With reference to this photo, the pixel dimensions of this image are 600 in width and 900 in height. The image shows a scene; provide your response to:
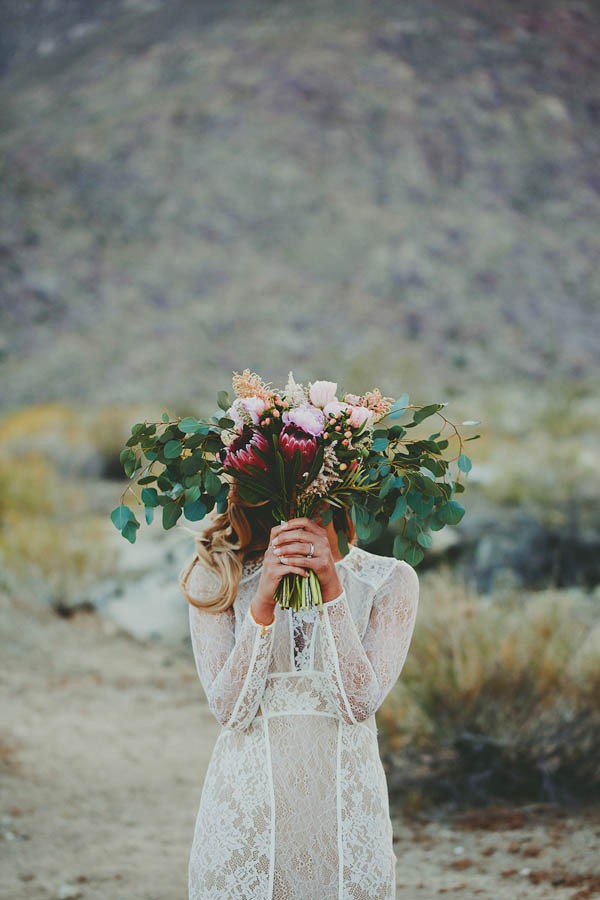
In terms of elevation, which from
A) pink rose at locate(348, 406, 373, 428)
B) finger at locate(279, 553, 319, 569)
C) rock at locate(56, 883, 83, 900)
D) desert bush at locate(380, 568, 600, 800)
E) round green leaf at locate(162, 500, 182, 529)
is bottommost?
rock at locate(56, 883, 83, 900)

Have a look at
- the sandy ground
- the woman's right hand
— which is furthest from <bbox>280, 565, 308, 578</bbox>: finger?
the sandy ground

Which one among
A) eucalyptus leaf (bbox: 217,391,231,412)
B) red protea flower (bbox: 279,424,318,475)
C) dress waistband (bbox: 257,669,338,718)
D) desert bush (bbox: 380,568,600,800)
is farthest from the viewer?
desert bush (bbox: 380,568,600,800)

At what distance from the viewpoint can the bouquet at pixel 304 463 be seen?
2168 millimetres

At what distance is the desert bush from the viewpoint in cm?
→ 470

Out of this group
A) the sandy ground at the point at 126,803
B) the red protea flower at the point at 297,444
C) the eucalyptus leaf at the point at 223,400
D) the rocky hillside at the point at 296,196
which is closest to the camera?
the red protea flower at the point at 297,444

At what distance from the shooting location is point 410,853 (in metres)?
4.30

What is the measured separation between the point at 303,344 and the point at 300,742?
86.5 feet

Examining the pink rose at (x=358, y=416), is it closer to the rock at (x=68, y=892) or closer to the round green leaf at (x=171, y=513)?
the round green leaf at (x=171, y=513)

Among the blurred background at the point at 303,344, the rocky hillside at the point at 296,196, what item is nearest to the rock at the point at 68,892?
the blurred background at the point at 303,344

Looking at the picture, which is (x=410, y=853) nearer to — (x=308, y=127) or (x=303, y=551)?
(x=303, y=551)

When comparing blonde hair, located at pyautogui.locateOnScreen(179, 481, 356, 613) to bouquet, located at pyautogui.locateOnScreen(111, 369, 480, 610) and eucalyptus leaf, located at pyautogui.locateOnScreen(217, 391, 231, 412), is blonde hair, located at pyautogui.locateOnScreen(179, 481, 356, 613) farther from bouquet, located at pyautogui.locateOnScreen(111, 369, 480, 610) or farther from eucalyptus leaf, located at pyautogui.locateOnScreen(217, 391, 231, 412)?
eucalyptus leaf, located at pyautogui.locateOnScreen(217, 391, 231, 412)

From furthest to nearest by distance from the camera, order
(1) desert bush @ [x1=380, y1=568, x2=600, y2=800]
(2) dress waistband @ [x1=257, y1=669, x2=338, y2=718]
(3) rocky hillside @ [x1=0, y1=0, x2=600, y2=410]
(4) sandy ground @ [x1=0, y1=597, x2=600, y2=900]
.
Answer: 1. (3) rocky hillside @ [x1=0, y1=0, x2=600, y2=410]
2. (1) desert bush @ [x1=380, y1=568, x2=600, y2=800]
3. (4) sandy ground @ [x1=0, y1=597, x2=600, y2=900]
4. (2) dress waistband @ [x1=257, y1=669, x2=338, y2=718]

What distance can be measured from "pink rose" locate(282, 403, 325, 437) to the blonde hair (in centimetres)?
21

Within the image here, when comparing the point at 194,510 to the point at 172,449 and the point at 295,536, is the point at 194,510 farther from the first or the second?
→ the point at 295,536
